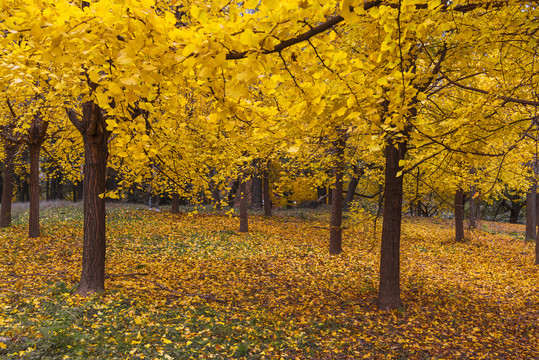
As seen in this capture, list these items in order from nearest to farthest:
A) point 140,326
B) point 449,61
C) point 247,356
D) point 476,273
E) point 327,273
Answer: point 247,356 < point 140,326 < point 449,61 < point 327,273 < point 476,273

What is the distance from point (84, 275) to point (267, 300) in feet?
11.0

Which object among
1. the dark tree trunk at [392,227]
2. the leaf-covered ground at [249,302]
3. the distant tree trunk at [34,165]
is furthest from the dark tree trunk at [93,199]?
the distant tree trunk at [34,165]

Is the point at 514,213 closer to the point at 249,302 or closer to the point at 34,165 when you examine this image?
the point at 249,302

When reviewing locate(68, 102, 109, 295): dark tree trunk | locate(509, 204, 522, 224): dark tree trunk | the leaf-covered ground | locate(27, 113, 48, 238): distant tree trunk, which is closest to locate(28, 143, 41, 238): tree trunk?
locate(27, 113, 48, 238): distant tree trunk

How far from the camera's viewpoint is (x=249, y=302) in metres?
6.33

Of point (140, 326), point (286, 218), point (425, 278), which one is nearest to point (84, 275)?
point (140, 326)

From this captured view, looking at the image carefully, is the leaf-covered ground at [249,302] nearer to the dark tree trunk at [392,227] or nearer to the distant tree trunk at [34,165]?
the dark tree trunk at [392,227]

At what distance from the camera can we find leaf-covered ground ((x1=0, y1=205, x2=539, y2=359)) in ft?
14.1

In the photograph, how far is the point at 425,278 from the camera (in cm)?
873

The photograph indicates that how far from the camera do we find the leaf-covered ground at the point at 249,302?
4312 millimetres

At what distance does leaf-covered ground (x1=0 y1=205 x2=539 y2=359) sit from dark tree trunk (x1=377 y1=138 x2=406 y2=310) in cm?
36

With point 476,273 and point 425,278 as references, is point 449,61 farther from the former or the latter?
point 476,273

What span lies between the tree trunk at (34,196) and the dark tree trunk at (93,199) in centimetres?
576

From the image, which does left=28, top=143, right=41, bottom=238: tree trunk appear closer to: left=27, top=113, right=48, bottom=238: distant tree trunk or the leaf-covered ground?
left=27, top=113, right=48, bottom=238: distant tree trunk
